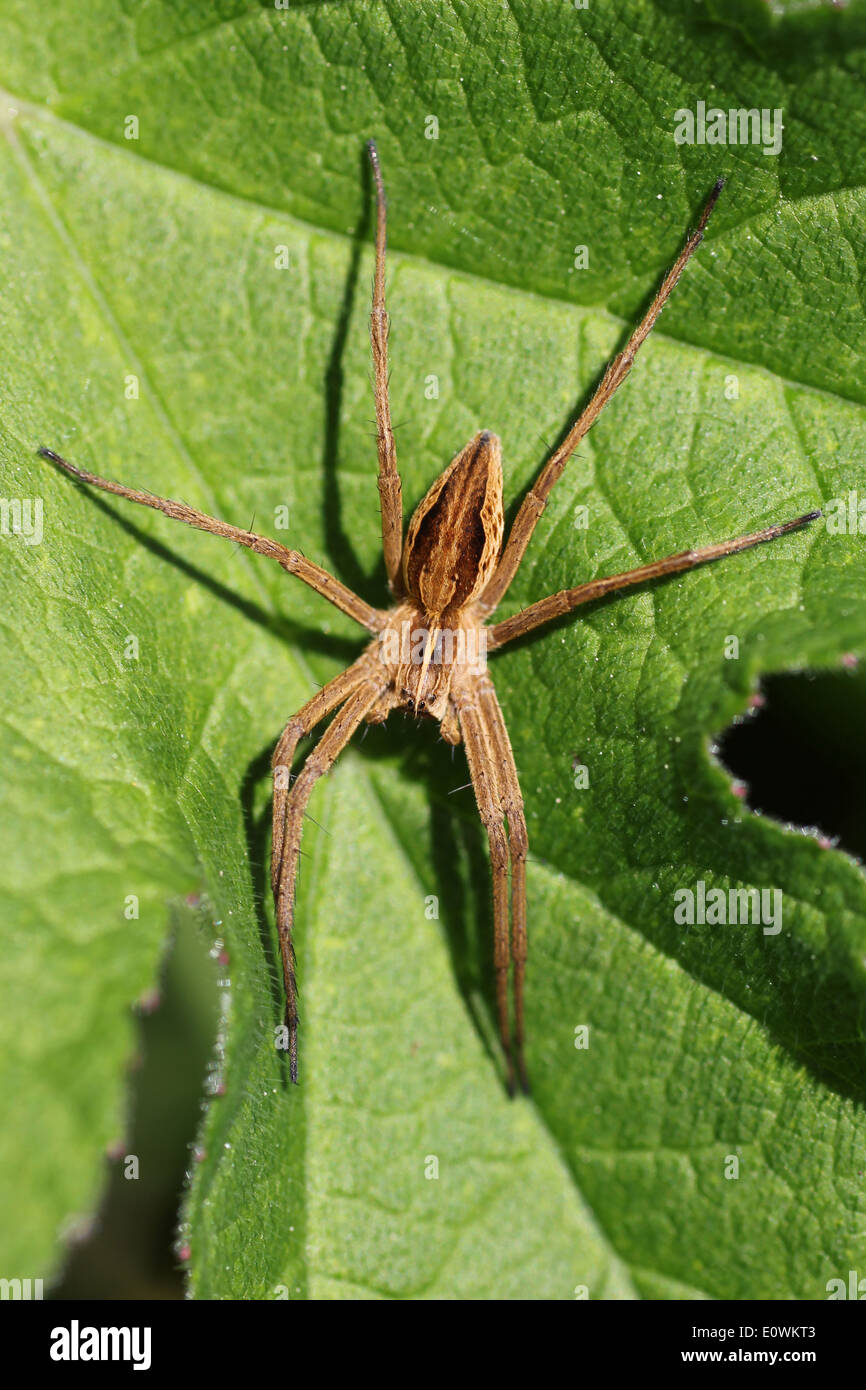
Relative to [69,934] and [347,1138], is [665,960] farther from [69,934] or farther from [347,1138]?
[69,934]

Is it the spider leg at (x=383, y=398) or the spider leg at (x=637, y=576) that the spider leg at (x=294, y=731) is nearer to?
the spider leg at (x=383, y=398)

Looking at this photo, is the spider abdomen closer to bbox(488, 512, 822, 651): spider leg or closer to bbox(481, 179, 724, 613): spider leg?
bbox(481, 179, 724, 613): spider leg

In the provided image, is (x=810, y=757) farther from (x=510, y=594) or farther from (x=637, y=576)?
(x=510, y=594)

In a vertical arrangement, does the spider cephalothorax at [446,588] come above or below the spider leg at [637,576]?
above

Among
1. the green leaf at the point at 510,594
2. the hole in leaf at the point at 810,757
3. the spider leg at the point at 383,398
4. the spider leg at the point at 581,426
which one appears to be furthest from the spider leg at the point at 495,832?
the hole in leaf at the point at 810,757

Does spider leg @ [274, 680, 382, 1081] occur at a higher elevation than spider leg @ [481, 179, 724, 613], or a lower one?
lower

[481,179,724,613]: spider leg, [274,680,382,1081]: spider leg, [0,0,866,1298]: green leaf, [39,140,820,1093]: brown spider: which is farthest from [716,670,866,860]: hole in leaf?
[274,680,382,1081]: spider leg
